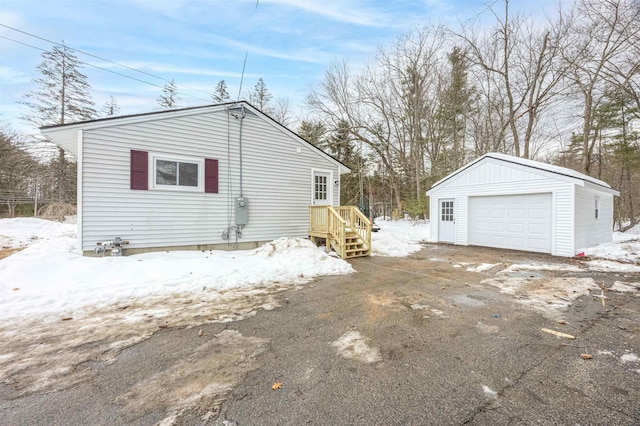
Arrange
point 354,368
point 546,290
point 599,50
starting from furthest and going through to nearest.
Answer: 1. point 599,50
2. point 546,290
3. point 354,368

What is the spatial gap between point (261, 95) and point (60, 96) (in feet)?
47.2

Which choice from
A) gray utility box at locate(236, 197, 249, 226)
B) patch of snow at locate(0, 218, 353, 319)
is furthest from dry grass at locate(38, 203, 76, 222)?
gray utility box at locate(236, 197, 249, 226)

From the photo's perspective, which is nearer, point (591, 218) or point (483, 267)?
point (483, 267)

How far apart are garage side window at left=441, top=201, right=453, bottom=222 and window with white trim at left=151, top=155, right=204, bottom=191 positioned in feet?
31.8

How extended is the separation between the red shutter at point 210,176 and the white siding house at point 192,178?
28 mm

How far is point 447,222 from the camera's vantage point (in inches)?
473

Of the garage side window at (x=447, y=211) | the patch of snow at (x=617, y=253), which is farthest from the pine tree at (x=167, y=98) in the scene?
the patch of snow at (x=617, y=253)

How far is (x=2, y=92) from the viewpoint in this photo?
15711mm

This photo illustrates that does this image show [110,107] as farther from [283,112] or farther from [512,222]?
[512,222]

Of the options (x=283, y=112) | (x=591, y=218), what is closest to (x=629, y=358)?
(x=591, y=218)

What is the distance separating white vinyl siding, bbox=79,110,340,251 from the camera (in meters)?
6.85

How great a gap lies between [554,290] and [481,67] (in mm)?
18045

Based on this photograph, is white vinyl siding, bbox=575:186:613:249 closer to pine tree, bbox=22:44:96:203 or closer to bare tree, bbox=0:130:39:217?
pine tree, bbox=22:44:96:203

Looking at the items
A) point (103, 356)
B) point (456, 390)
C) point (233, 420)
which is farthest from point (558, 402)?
point (103, 356)
